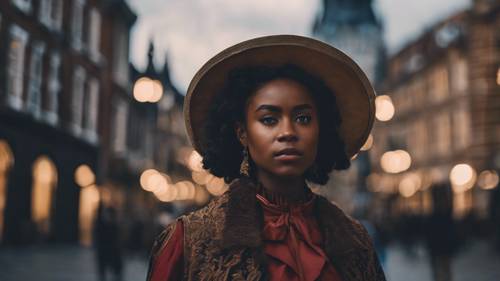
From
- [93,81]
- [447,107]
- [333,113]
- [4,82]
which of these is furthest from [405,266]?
[447,107]

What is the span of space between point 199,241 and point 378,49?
4701 inches

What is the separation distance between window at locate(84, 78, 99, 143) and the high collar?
30.0 meters

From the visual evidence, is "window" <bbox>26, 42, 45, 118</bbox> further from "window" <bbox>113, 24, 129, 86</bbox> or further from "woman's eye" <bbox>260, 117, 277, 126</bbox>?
"woman's eye" <bbox>260, 117, 277, 126</bbox>

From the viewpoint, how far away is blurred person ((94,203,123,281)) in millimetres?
14242

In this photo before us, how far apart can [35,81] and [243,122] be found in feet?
80.5

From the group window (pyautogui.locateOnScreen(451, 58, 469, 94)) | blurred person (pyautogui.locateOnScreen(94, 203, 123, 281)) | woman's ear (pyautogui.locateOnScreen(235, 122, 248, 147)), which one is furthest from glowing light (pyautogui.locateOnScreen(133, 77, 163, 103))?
window (pyautogui.locateOnScreen(451, 58, 469, 94))

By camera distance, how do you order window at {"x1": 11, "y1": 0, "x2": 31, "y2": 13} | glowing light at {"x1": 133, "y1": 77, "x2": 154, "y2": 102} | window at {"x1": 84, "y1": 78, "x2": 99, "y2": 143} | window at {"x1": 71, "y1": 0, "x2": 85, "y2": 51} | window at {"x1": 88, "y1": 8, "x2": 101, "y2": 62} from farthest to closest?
window at {"x1": 88, "y1": 8, "x2": 101, "y2": 62}
window at {"x1": 84, "y1": 78, "x2": 99, "y2": 143}
window at {"x1": 71, "y1": 0, "x2": 85, "y2": 51}
window at {"x1": 11, "y1": 0, "x2": 31, "y2": 13}
glowing light at {"x1": 133, "y1": 77, "x2": 154, "y2": 102}

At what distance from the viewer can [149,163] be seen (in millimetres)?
46500

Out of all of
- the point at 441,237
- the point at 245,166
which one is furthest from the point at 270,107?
the point at 441,237

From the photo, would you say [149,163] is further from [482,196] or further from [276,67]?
[276,67]

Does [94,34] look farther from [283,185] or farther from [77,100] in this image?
[283,185]

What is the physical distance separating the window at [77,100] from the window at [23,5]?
5.39 metres

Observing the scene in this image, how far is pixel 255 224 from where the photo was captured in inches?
105

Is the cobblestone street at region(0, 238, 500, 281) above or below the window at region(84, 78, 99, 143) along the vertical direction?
below
